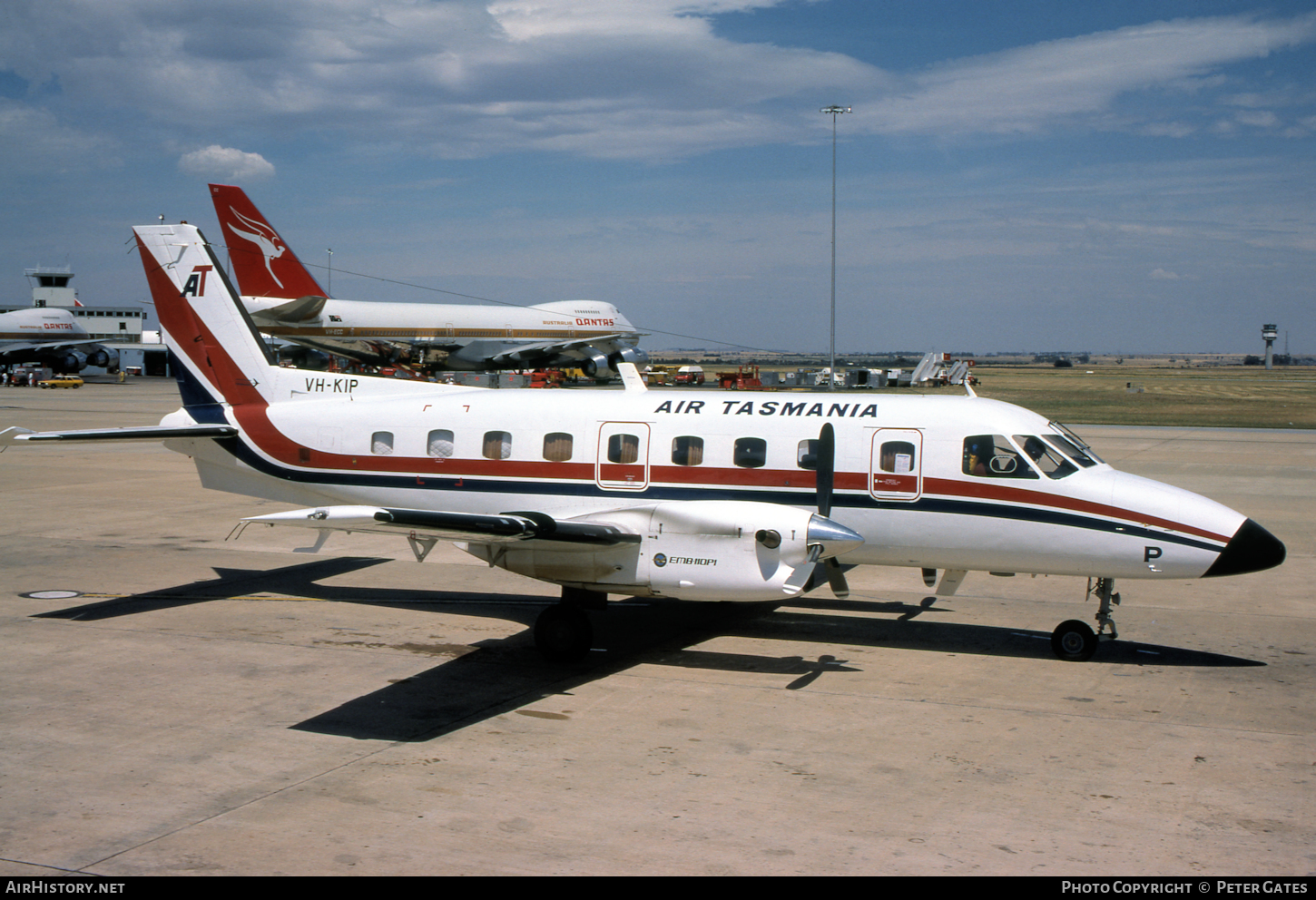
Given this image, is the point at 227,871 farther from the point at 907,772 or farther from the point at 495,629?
the point at 495,629

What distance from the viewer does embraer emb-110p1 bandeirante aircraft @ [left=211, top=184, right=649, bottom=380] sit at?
56.1 metres

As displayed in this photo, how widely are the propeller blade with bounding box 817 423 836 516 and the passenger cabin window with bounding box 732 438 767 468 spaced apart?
97 centimetres

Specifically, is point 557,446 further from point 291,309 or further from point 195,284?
point 291,309

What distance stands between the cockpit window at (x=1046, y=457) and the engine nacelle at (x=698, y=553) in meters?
2.66

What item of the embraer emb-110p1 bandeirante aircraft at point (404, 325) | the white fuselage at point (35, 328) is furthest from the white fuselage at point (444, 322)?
the white fuselage at point (35, 328)

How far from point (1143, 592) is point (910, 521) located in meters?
5.82

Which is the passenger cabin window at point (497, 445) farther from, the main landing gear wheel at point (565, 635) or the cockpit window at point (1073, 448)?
the cockpit window at point (1073, 448)

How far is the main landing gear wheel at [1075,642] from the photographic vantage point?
1217 centimetres

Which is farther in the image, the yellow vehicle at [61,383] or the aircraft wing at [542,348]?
the aircraft wing at [542,348]

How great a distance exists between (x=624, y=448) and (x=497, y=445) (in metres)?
1.82

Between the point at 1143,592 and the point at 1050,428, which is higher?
the point at 1050,428

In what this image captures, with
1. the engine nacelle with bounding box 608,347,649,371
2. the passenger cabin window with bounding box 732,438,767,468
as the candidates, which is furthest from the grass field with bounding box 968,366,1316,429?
the passenger cabin window with bounding box 732,438,767,468

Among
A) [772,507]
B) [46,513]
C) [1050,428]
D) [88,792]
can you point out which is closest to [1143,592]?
[1050,428]
